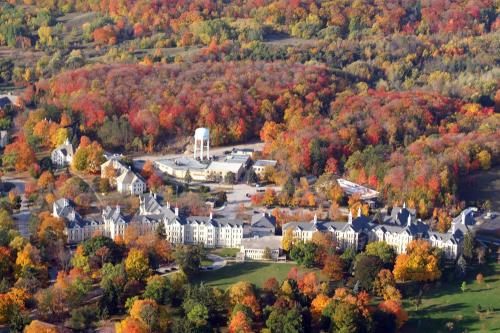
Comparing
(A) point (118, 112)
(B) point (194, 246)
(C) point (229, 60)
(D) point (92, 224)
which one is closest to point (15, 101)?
(A) point (118, 112)

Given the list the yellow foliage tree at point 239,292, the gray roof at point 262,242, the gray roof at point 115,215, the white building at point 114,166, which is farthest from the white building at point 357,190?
the yellow foliage tree at point 239,292

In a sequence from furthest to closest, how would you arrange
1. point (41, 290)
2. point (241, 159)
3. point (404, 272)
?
point (241, 159), point (404, 272), point (41, 290)

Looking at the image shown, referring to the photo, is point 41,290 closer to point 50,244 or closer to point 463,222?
point 50,244

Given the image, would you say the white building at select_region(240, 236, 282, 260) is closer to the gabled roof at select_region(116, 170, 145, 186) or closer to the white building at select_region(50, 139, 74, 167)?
the gabled roof at select_region(116, 170, 145, 186)

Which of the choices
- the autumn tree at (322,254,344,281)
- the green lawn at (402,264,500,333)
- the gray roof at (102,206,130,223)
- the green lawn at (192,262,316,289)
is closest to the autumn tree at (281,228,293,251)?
the green lawn at (192,262,316,289)

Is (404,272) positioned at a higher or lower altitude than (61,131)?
lower

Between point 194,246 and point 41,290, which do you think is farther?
point 194,246
